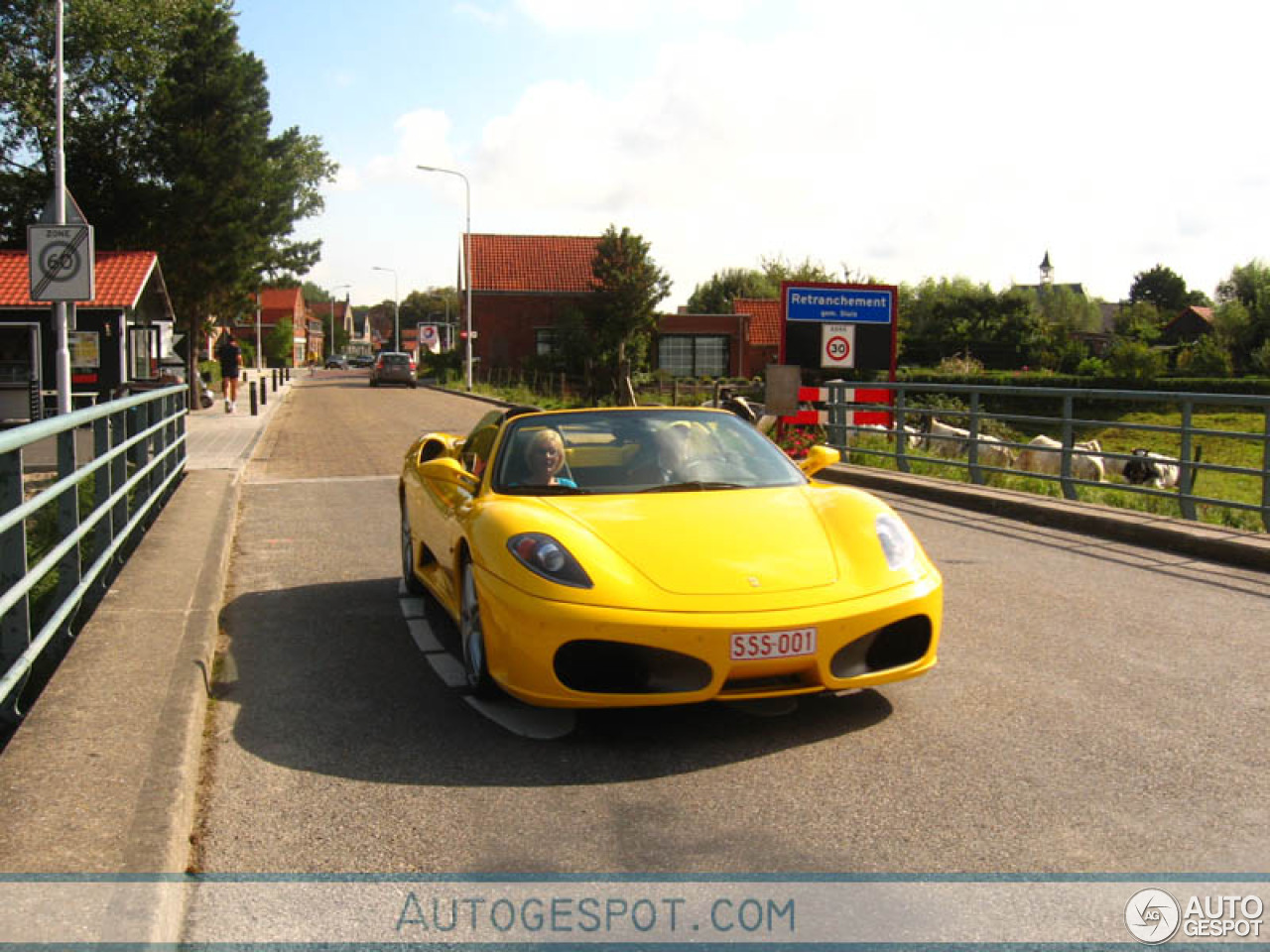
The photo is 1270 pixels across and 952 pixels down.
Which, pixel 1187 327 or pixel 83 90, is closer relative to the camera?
pixel 83 90

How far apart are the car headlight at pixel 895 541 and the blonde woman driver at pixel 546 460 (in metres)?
1.42

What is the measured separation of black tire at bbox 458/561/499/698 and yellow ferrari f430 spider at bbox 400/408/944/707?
12mm

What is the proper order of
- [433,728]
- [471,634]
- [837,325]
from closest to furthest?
[433,728] → [471,634] → [837,325]

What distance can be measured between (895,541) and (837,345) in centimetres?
1278

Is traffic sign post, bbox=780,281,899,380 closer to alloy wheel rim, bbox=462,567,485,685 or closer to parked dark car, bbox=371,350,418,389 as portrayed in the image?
alloy wheel rim, bbox=462,567,485,685

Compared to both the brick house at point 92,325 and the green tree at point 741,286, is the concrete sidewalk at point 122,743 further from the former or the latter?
the green tree at point 741,286

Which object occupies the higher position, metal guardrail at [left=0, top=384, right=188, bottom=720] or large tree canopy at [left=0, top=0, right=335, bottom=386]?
large tree canopy at [left=0, top=0, right=335, bottom=386]

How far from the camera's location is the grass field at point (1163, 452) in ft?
35.1

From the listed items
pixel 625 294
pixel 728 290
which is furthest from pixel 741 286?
pixel 625 294

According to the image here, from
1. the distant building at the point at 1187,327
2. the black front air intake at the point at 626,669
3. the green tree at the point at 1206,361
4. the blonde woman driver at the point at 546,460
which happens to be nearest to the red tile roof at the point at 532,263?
the green tree at the point at 1206,361

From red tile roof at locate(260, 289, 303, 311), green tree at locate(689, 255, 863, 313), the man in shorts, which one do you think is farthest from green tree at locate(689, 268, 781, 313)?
the man in shorts

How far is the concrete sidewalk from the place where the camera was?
3160 mm

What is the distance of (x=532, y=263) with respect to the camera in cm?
6462

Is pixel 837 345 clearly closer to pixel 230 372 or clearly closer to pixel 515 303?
pixel 230 372
